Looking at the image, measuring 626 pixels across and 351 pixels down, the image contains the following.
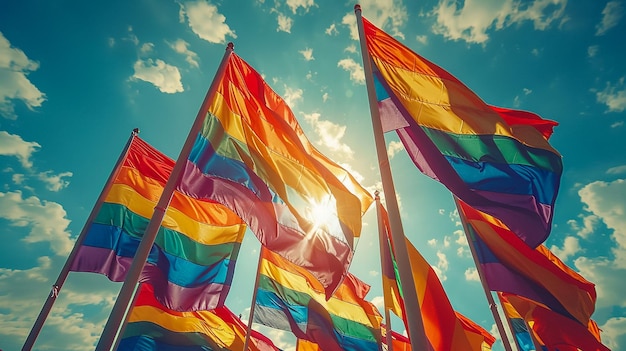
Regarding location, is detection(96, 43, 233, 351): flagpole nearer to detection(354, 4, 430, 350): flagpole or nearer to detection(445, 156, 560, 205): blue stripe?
detection(354, 4, 430, 350): flagpole

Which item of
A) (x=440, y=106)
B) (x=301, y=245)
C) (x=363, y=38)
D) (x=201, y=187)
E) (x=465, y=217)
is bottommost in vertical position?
(x=301, y=245)

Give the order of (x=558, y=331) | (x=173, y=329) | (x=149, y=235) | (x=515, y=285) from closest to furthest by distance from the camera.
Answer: (x=149, y=235), (x=515, y=285), (x=558, y=331), (x=173, y=329)

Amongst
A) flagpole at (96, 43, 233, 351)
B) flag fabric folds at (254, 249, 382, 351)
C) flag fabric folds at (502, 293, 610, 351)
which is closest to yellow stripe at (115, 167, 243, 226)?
flag fabric folds at (254, 249, 382, 351)

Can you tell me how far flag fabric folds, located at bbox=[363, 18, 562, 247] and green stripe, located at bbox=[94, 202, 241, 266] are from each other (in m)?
5.53

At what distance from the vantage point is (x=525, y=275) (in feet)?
31.2

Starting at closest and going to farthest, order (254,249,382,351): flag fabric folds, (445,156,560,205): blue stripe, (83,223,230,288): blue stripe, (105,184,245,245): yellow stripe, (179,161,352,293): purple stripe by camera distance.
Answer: (179,161,352,293): purple stripe → (445,156,560,205): blue stripe → (83,223,230,288): blue stripe → (105,184,245,245): yellow stripe → (254,249,382,351): flag fabric folds

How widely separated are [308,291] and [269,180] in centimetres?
621

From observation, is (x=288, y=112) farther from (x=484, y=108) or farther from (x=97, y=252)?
Result: (x=97, y=252)

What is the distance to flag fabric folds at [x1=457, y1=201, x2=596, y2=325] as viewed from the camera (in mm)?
9242

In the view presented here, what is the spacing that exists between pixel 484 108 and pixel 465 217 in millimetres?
3742

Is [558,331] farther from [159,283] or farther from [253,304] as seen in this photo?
[159,283]

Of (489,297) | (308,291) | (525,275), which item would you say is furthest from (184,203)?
(525,275)

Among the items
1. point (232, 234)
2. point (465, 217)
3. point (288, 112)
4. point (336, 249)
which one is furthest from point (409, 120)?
point (232, 234)

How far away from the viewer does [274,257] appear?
1245 centimetres
